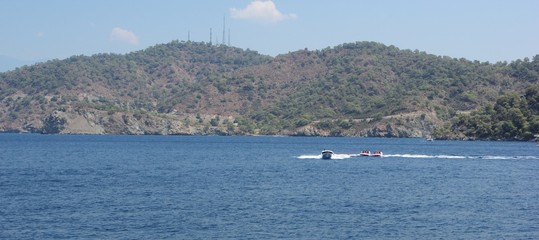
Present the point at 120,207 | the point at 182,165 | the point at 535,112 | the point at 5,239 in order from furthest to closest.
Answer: the point at 535,112
the point at 182,165
the point at 120,207
the point at 5,239

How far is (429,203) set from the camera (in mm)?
61844

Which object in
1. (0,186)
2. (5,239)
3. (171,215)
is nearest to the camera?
(5,239)

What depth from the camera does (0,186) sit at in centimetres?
7344

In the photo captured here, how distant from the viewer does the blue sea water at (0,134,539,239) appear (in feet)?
159

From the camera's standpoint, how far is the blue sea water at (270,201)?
4841 cm

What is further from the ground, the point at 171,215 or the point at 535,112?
the point at 535,112

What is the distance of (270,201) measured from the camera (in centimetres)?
6262

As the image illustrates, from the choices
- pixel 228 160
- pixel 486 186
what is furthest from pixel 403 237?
pixel 228 160

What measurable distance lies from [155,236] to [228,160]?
7541cm

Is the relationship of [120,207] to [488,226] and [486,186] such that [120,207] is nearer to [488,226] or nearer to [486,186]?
[488,226]

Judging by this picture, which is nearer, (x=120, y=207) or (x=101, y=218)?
(x=101, y=218)

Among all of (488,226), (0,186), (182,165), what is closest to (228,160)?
(182,165)

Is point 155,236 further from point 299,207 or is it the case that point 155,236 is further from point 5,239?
point 299,207

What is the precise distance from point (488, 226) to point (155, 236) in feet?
67.2
